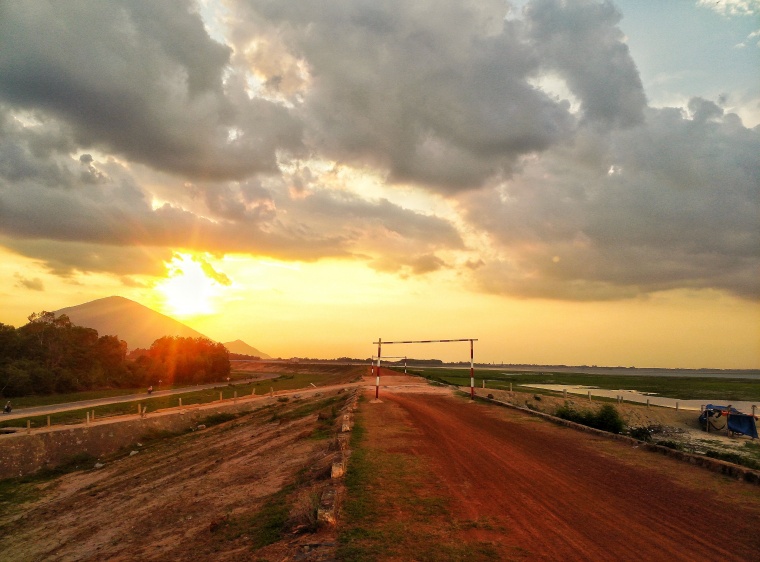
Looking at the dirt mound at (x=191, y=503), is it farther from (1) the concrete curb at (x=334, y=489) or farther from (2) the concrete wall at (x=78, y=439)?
(2) the concrete wall at (x=78, y=439)

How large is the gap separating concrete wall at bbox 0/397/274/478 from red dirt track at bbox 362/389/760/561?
3106 cm

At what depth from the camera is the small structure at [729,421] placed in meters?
36.4

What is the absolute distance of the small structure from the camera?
119 ft

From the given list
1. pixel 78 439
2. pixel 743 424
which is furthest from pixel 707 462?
pixel 78 439

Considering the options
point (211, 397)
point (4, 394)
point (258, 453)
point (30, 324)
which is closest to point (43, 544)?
point (258, 453)

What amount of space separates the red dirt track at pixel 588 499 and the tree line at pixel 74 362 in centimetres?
6753

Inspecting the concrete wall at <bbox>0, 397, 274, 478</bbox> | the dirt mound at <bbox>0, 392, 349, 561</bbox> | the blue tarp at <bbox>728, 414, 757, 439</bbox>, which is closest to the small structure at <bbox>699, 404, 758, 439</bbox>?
the blue tarp at <bbox>728, 414, 757, 439</bbox>

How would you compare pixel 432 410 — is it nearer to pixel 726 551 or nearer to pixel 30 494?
pixel 726 551

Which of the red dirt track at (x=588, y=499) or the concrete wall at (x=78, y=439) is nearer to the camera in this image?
the red dirt track at (x=588, y=499)

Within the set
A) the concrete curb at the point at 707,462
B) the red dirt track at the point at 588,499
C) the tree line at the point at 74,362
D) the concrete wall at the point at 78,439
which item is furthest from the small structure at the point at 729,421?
the tree line at the point at 74,362

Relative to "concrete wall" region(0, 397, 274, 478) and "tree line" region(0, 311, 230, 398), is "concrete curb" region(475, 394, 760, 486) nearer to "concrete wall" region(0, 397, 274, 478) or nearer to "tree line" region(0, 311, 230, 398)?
"concrete wall" region(0, 397, 274, 478)

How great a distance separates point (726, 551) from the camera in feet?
22.7

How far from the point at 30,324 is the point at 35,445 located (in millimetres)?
49666

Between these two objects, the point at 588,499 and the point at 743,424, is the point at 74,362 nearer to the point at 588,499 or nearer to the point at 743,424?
the point at 588,499
